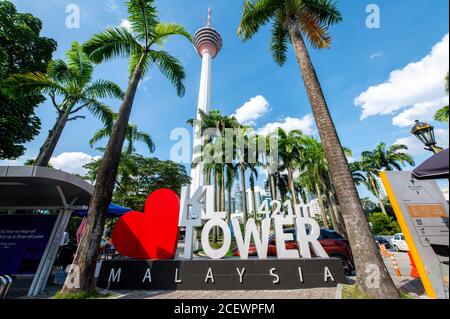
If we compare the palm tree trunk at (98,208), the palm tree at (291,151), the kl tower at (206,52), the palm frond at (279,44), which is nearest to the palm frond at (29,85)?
the palm tree trunk at (98,208)

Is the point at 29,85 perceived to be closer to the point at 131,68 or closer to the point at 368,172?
the point at 131,68

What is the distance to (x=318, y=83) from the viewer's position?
276 inches

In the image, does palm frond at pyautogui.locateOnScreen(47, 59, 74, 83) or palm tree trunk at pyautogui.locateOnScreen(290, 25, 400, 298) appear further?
palm frond at pyautogui.locateOnScreen(47, 59, 74, 83)

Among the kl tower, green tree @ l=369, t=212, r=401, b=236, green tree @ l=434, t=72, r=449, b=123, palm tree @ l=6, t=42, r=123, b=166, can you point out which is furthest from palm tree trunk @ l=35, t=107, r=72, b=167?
the kl tower

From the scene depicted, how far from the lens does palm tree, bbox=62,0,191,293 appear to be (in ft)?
18.5

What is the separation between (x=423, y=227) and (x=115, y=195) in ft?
85.3

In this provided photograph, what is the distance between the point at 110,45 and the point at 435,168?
36.1 ft

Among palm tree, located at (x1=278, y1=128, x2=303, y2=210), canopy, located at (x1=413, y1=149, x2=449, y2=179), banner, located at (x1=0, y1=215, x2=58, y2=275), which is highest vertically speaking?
palm tree, located at (x1=278, y1=128, x2=303, y2=210)

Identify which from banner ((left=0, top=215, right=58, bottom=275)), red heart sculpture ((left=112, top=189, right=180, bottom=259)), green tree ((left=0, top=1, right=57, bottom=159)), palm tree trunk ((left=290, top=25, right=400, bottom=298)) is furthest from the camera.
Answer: green tree ((left=0, top=1, right=57, bottom=159))

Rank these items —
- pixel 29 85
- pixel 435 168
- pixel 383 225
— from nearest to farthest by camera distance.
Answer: pixel 435 168 → pixel 29 85 → pixel 383 225

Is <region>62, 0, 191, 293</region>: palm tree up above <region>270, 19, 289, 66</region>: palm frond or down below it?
below

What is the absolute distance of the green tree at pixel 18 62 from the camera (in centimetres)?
1235

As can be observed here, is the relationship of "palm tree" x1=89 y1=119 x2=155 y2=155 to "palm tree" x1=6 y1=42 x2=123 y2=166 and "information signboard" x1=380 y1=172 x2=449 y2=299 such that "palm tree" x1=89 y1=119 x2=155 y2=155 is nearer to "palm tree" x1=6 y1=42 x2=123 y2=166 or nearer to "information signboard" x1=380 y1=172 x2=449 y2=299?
"palm tree" x1=6 y1=42 x2=123 y2=166

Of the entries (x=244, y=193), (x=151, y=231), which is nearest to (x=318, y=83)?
(x=151, y=231)
